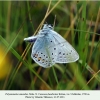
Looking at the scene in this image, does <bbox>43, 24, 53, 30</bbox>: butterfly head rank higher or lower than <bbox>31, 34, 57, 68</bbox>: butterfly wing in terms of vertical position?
higher

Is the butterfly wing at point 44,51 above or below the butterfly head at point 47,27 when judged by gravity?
below

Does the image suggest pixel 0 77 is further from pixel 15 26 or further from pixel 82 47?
pixel 82 47
